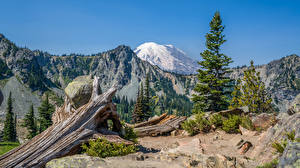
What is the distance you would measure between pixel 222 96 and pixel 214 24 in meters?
10.0

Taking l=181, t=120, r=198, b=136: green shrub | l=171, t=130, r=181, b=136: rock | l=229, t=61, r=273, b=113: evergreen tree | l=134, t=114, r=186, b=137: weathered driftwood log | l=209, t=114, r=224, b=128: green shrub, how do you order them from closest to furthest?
l=209, t=114, r=224, b=128: green shrub → l=181, t=120, r=198, b=136: green shrub → l=134, t=114, r=186, b=137: weathered driftwood log → l=171, t=130, r=181, b=136: rock → l=229, t=61, r=273, b=113: evergreen tree

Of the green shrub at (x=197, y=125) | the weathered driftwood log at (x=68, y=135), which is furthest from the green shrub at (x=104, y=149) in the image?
the green shrub at (x=197, y=125)

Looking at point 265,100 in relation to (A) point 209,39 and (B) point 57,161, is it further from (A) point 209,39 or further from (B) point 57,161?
(B) point 57,161

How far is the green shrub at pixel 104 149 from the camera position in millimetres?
8922

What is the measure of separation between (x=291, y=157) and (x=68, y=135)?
8144mm

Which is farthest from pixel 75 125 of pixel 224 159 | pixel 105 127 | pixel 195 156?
pixel 224 159

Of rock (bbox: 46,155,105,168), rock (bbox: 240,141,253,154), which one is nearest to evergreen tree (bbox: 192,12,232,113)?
rock (bbox: 240,141,253,154)

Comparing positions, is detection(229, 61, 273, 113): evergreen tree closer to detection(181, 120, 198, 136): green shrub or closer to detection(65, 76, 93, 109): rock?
detection(181, 120, 198, 136): green shrub

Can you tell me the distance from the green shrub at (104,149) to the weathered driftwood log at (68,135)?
40 centimetres

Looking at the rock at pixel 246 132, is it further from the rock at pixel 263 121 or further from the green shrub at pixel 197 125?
the green shrub at pixel 197 125

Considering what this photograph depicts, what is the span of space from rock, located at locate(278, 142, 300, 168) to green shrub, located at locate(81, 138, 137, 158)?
6.33 meters

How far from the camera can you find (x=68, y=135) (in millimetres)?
9211

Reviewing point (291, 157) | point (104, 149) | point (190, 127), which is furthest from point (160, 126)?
A: point (291, 157)

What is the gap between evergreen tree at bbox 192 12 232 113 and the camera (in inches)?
1035
